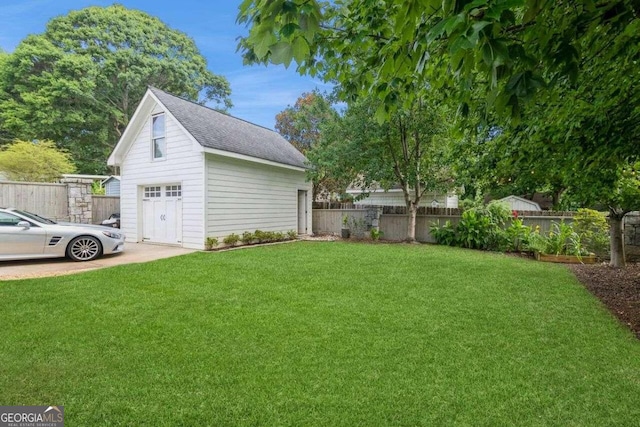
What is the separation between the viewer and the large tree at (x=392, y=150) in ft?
36.9

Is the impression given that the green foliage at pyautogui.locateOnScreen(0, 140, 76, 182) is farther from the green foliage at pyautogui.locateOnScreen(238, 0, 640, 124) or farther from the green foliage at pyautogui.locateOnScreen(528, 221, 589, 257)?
the green foliage at pyautogui.locateOnScreen(528, 221, 589, 257)

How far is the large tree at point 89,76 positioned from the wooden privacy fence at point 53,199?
13261mm

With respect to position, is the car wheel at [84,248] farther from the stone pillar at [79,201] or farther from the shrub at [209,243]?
the stone pillar at [79,201]

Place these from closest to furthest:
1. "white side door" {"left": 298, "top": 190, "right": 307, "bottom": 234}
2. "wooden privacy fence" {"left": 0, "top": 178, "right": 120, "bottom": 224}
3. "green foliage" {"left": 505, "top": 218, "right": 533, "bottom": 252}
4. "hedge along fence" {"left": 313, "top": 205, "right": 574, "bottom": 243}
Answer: "green foliage" {"left": 505, "top": 218, "right": 533, "bottom": 252} < "wooden privacy fence" {"left": 0, "top": 178, "right": 120, "bottom": 224} < "hedge along fence" {"left": 313, "top": 205, "right": 574, "bottom": 243} < "white side door" {"left": 298, "top": 190, "right": 307, "bottom": 234}

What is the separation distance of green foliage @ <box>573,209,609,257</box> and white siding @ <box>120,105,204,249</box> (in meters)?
10.8

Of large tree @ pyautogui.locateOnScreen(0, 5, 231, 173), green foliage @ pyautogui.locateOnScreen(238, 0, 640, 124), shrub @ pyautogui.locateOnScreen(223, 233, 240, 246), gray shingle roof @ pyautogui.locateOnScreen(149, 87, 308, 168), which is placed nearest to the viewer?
green foliage @ pyautogui.locateOnScreen(238, 0, 640, 124)

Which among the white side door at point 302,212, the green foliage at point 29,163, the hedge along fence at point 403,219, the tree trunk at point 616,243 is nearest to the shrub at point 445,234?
the hedge along fence at point 403,219

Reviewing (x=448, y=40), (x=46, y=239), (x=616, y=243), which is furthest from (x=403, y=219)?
(x=448, y=40)

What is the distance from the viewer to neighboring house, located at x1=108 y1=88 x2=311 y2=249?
390 inches

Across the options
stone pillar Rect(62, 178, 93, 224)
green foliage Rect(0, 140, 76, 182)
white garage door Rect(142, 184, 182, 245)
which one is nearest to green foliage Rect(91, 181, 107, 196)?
green foliage Rect(0, 140, 76, 182)

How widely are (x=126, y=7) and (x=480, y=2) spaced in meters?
32.5

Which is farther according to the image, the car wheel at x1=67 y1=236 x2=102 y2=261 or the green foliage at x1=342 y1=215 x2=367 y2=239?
the green foliage at x1=342 y1=215 x2=367 y2=239

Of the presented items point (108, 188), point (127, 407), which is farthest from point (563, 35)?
point (108, 188)

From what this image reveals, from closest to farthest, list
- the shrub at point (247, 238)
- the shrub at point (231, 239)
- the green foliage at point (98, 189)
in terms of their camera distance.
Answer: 1. the shrub at point (231, 239)
2. the shrub at point (247, 238)
3. the green foliage at point (98, 189)
